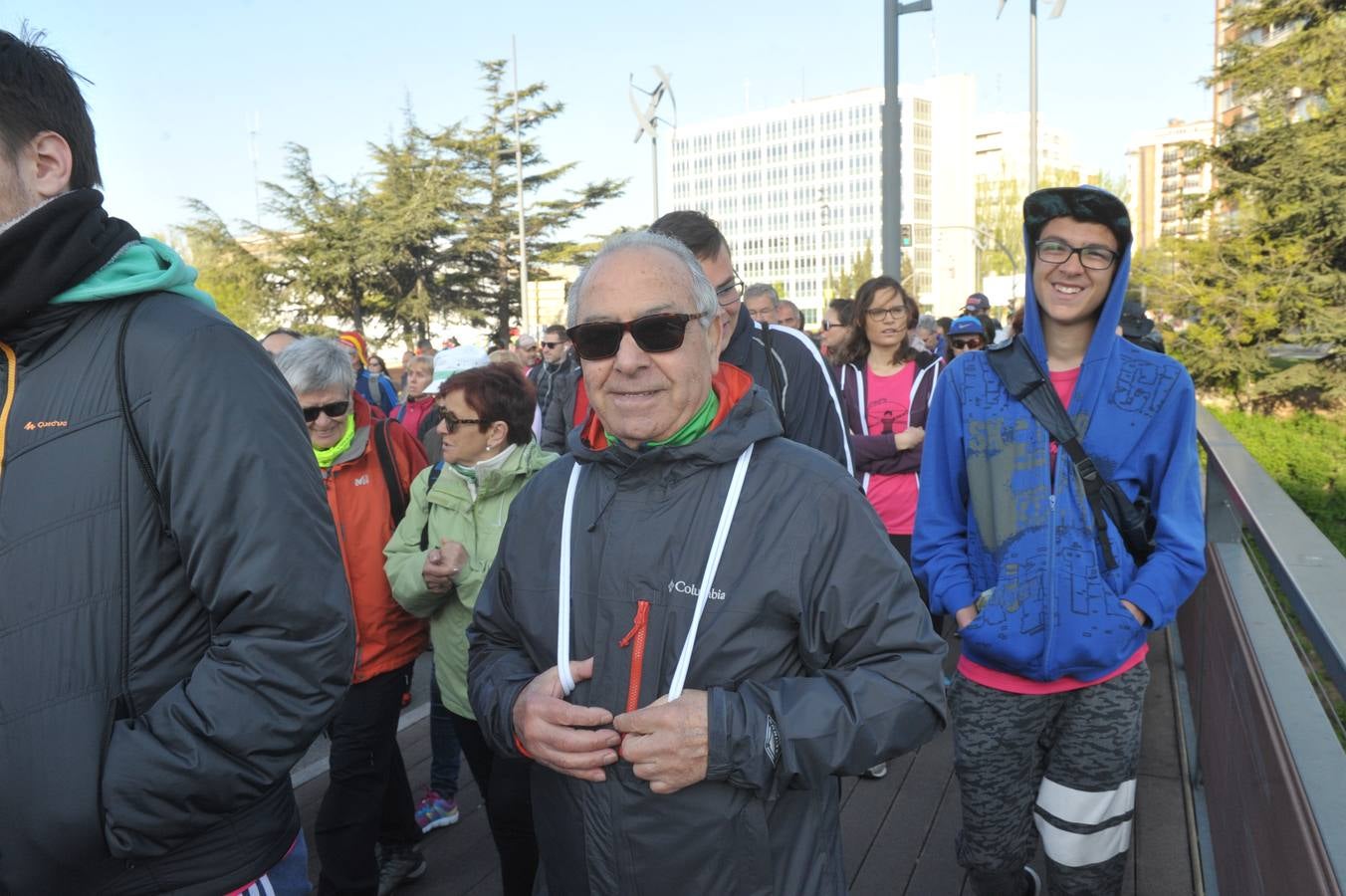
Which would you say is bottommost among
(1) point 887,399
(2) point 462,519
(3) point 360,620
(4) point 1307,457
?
(4) point 1307,457

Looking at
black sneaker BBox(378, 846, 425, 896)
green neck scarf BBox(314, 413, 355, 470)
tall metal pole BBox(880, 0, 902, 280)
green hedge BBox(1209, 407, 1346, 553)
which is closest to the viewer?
green neck scarf BBox(314, 413, 355, 470)

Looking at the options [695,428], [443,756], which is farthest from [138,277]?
[443,756]

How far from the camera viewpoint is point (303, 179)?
41.5m

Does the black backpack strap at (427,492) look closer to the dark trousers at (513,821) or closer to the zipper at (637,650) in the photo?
the dark trousers at (513,821)

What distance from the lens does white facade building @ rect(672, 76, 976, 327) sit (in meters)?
121

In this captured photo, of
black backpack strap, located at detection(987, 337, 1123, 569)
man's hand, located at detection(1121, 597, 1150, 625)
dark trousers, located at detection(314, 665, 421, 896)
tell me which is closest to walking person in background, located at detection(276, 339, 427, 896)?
dark trousers, located at detection(314, 665, 421, 896)

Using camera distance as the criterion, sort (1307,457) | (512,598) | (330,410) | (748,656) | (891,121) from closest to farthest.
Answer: (748,656), (512,598), (330,410), (891,121), (1307,457)

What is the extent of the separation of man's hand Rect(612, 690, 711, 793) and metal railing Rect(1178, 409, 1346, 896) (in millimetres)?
976

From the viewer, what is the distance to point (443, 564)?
352 centimetres

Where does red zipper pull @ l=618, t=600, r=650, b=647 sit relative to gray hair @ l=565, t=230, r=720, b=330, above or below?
below

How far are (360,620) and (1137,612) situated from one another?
97.2 inches

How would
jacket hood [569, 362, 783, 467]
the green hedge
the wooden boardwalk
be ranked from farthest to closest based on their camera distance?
1. the green hedge
2. the wooden boardwalk
3. jacket hood [569, 362, 783, 467]

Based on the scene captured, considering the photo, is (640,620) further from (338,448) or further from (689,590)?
(338,448)

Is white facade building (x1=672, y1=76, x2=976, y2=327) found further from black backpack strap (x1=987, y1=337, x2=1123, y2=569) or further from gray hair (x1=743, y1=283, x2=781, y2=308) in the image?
black backpack strap (x1=987, y1=337, x2=1123, y2=569)
